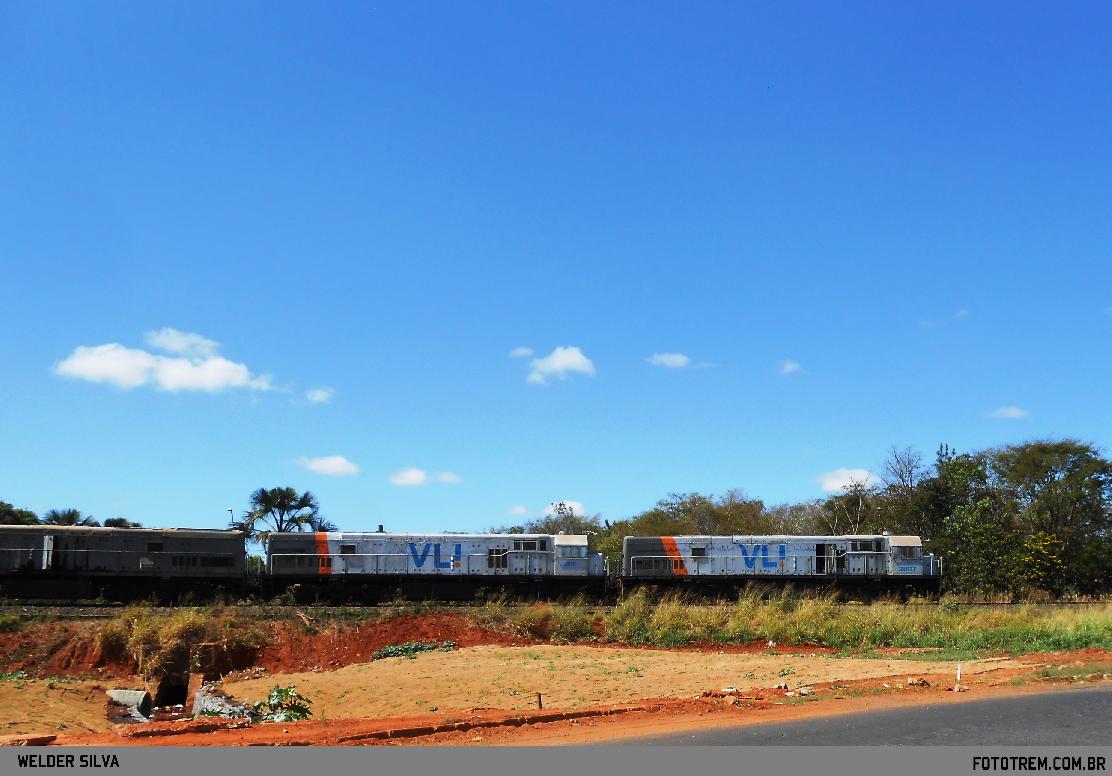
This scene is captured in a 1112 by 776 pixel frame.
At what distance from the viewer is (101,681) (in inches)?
1024

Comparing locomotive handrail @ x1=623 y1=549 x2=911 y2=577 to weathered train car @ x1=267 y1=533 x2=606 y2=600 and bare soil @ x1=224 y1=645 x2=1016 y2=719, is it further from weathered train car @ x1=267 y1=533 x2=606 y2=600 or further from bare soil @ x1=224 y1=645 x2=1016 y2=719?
bare soil @ x1=224 y1=645 x2=1016 y2=719

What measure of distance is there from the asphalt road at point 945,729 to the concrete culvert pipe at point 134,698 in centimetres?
1633

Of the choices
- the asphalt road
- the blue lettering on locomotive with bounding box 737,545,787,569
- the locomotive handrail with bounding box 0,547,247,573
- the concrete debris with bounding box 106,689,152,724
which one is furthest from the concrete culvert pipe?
the blue lettering on locomotive with bounding box 737,545,787,569

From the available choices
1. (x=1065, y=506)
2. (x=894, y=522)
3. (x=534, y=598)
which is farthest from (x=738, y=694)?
(x=1065, y=506)

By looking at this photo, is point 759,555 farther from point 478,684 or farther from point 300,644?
point 478,684

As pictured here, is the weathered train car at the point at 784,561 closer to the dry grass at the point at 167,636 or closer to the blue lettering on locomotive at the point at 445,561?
the blue lettering on locomotive at the point at 445,561

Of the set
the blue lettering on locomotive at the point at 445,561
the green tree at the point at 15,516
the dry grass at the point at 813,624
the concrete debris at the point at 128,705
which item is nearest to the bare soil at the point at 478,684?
the concrete debris at the point at 128,705

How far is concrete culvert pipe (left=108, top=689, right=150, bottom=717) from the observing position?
23406 millimetres

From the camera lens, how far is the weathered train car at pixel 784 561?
136ft

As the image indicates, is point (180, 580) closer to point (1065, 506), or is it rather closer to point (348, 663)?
point (348, 663)

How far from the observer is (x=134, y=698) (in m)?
23.9

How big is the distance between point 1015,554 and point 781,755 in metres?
38.1

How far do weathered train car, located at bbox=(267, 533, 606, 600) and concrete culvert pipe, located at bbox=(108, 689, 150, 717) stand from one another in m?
13.5

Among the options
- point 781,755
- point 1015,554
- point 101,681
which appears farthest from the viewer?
point 1015,554
